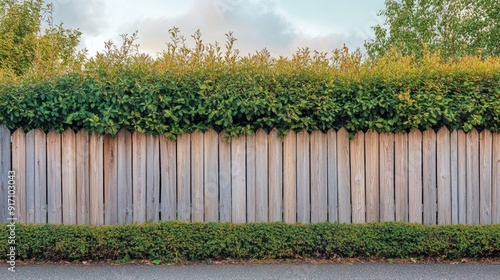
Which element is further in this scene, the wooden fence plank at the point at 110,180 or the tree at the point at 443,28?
the tree at the point at 443,28

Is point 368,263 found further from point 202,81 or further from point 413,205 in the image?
point 202,81

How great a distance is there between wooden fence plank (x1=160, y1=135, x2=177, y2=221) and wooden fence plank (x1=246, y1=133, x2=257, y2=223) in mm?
1014

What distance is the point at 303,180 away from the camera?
5156 mm

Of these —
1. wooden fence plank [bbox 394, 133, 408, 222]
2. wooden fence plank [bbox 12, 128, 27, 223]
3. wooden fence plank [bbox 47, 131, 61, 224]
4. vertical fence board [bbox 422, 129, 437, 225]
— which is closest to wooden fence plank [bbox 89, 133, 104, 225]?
wooden fence plank [bbox 47, 131, 61, 224]

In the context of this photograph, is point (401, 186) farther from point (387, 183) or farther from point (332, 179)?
point (332, 179)

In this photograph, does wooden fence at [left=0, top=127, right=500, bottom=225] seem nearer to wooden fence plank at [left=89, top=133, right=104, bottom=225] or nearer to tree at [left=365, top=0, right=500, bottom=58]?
wooden fence plank at [left=89, top=133, right=104, bottom=225]

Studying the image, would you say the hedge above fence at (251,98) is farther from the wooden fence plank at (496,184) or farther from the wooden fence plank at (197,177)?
the wooden fence plank at (496,184)

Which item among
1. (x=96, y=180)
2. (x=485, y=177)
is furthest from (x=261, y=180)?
(x=485, y=177)

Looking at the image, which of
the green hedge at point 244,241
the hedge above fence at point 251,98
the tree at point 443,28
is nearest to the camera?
the green hedge at point 244,241

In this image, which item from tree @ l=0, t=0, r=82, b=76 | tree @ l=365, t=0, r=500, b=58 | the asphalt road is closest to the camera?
the asphalt road

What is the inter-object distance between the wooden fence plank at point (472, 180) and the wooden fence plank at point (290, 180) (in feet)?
8.05

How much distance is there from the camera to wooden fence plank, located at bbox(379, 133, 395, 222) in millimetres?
5164

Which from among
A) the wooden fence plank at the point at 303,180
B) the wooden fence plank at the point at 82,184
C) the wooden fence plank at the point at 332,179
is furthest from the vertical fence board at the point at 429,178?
the wooden fence plank at the point at 82,184

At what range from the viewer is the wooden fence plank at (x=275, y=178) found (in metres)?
5.12
